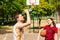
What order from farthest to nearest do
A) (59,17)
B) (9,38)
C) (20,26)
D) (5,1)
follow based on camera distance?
(59,17), (5,1), (9,38), (20,26)

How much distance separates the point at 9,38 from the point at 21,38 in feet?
43.1

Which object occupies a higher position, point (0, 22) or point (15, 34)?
point (15, 34)

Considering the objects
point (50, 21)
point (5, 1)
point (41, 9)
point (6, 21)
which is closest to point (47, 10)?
point (41, 9)

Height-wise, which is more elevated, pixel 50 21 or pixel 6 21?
pixel 50 21

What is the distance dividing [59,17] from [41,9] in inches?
1141

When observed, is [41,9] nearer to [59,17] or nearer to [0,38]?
[59,17]

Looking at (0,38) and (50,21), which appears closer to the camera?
Result: (50,21)

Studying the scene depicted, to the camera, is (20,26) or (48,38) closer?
(20,26)

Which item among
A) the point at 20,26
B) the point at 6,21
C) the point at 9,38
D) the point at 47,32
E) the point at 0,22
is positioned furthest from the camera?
the point at 6,21

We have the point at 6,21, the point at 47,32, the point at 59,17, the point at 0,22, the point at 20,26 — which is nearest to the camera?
the point at 20,26

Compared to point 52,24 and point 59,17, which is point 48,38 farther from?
point 59,17

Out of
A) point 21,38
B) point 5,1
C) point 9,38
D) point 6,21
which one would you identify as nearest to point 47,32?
point 21,38

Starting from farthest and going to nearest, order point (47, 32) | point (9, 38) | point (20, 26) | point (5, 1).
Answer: point (5, 1) < point (9, 38) < point (47, 32) < point (20, 26)

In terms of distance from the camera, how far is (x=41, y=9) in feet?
190
